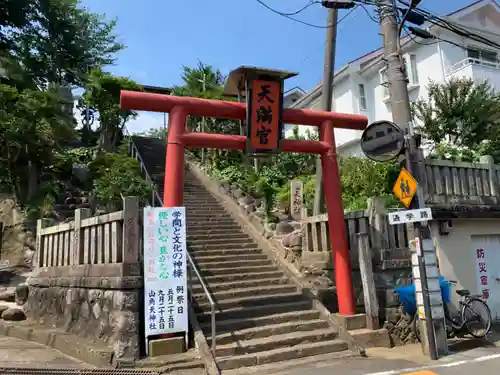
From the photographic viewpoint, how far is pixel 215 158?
67.3ft

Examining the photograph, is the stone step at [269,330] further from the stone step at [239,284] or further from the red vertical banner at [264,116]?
the red vertical banner at [264,116]

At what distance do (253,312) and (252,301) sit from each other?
42 centimetres

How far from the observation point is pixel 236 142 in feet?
29.1

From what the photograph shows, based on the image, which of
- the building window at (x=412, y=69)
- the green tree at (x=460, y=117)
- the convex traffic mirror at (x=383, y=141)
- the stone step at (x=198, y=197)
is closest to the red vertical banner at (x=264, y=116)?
the convex traffic mirror at (x=383, y=141)

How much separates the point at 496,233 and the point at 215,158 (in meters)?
12.9

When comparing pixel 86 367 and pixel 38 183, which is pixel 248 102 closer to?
pixel 86 367

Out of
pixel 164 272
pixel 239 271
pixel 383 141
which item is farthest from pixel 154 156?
pixel 383 141

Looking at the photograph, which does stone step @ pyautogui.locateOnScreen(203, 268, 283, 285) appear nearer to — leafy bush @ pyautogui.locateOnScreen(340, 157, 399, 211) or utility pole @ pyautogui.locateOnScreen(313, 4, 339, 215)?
utility pole @ pyautogui.locateOnScreen(313, 4, 339, 215)

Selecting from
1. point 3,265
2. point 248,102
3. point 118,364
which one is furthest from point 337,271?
point 3,265

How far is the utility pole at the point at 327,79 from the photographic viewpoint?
38.3ft

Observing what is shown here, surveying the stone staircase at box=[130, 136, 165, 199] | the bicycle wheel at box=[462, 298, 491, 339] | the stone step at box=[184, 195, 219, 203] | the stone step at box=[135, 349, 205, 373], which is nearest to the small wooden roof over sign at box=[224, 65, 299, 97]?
the stone step at box=[135, 349, 205, 373]

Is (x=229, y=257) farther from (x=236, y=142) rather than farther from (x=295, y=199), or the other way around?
(x=236, y=142)

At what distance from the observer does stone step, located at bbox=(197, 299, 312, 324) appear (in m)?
8.31

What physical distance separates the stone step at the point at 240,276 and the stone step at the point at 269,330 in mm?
1815
